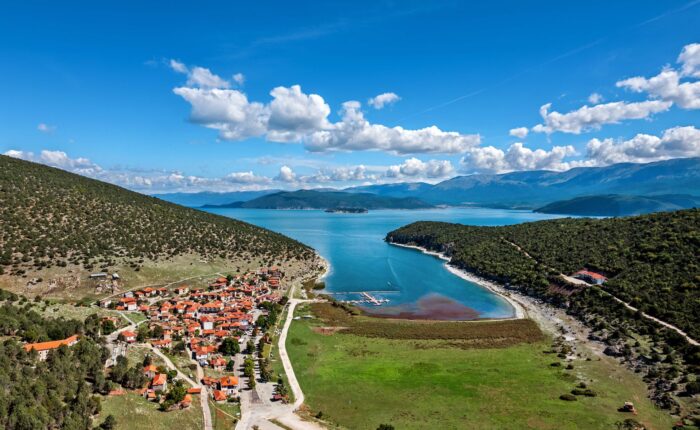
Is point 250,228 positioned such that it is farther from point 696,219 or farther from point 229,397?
Answer: point 696,219

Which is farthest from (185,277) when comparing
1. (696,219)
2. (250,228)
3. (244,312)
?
(696,219)

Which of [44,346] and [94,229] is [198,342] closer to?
[44,346]

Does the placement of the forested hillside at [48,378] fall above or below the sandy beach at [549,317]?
above

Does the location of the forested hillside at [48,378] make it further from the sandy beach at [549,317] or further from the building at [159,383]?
the sandy beach at [549,317]

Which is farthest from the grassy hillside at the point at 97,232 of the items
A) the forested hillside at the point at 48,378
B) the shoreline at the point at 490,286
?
the shoreline at the point at 490,286

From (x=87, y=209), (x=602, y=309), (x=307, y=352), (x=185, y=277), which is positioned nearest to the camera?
(x=307, y=352)

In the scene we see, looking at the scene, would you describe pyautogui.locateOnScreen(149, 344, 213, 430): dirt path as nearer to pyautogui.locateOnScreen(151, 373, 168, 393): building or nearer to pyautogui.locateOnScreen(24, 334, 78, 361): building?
pyautogui.locateOnScreen(151, 373, 168, 393): building
